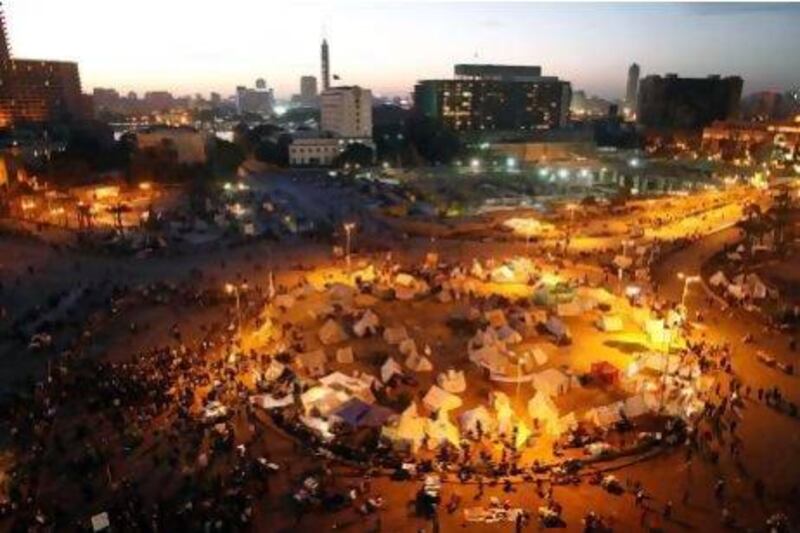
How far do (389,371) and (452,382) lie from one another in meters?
2.18

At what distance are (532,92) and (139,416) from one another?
116 m

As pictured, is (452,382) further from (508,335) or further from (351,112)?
(351,112)

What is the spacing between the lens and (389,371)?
818 inches

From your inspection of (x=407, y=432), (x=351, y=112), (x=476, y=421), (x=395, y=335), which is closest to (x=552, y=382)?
(x=476, y=421)

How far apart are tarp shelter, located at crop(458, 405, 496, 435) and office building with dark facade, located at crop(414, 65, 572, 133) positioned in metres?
100

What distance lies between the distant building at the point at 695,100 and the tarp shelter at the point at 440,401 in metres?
110

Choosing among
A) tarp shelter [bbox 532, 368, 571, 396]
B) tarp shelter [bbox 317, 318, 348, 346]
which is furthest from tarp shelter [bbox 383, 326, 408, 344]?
tarp shelter [bbox 532, 368, 571, 396]

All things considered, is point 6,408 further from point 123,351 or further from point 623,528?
point 623,528

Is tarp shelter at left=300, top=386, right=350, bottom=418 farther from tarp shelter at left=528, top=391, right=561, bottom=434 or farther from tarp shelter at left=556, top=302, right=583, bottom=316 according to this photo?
tarp shelter at left=556, top=302, right=583, bottom=316

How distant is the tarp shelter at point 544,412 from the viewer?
17.7m

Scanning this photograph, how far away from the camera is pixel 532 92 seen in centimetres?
12269

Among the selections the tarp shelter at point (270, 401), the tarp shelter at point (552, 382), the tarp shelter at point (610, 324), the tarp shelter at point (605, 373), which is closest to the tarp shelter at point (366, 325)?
the tarp shelter at point (270, 401)

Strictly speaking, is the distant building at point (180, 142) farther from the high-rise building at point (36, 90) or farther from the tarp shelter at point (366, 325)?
the high-rise building at point (36, 90)

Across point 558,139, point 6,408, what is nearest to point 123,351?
point 6,408
